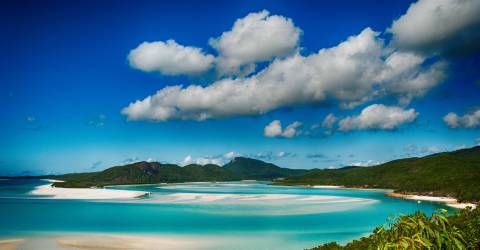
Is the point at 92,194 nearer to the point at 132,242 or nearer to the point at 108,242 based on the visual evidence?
the point at 108,242

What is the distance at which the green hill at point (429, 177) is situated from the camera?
103750 millimetres

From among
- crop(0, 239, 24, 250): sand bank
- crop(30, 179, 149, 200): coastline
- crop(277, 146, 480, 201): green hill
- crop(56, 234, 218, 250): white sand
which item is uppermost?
crop(277, 146, 480, 201): green hill

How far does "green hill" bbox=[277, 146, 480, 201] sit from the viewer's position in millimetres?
103750

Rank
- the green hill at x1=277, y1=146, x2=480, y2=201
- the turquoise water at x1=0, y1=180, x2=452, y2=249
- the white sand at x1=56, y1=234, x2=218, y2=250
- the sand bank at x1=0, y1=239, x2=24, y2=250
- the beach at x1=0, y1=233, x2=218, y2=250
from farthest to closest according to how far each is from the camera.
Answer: the green hill at x1=277, y1=146, x2=480, y2=201, the turquoise water at x1=0, y1=180, x2=452, y2=249, the white sand at x1=56, y1=234, x2=218, y2=250, the beach at x1=0, y1=233, x2=218, y2=250, the sand bank at x1=0, y1=239, x2=24, y2=250

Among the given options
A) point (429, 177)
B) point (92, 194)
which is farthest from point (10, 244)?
point (429, 177)

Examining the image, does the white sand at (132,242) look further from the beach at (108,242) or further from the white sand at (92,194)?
the white sand at (92,194)

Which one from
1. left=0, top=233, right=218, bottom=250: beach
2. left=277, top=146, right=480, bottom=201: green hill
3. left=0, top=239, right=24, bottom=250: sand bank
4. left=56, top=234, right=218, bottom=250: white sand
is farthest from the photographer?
left=277, top=146, right=480, bottom=201: green hill

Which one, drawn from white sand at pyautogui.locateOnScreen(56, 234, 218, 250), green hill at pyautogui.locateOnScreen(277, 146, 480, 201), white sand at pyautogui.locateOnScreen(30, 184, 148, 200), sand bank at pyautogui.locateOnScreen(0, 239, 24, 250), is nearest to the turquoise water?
white sand at pyautogui.locateOnScreen(56, 234, 218, 250)

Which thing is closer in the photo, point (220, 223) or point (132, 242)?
point (132, 242)

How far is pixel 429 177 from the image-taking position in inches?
5310

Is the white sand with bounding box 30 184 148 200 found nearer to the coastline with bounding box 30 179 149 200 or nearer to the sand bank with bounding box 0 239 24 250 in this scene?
the coastline with bounding box 30 179 149 200

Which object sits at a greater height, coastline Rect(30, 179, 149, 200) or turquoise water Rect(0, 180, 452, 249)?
coastline Rect(30, 179, 149, 200)

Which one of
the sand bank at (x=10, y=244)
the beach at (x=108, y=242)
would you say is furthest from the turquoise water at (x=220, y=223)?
the sand bank at (x=10, y=244)

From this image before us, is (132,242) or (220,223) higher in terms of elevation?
(220,223)
